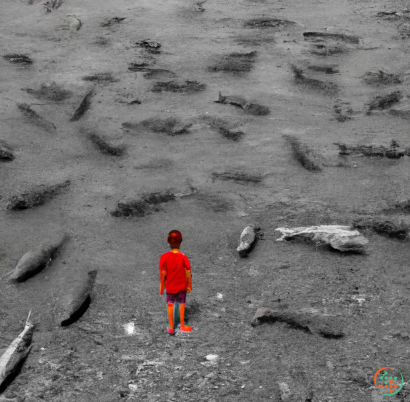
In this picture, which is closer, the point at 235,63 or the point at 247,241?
the point at 247,241

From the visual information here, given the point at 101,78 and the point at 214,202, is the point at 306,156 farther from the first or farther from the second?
the point at 101,78

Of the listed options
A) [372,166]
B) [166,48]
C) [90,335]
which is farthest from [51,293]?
[166,48]

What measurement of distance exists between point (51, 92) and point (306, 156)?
17.9 ft

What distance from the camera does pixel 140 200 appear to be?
852cm

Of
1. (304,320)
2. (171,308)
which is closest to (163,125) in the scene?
(304,320)

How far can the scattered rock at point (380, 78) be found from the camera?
12.0m

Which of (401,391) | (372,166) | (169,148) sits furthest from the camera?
(169,148)

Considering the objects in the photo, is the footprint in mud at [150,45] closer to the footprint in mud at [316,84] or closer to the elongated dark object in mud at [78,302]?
the footprint in mud at [316,84]

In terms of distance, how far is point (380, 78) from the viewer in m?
12.1

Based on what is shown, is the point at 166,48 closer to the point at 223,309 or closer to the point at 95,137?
the point at 95,137

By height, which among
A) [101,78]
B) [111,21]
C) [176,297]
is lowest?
[101,78]

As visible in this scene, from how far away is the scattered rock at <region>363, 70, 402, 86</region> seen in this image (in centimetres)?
1198

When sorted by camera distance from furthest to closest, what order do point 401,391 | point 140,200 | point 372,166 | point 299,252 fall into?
1. point 372,166
2. point 140,200
3. point 299,252
4. point 401,391

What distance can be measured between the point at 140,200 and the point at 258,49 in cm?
634
